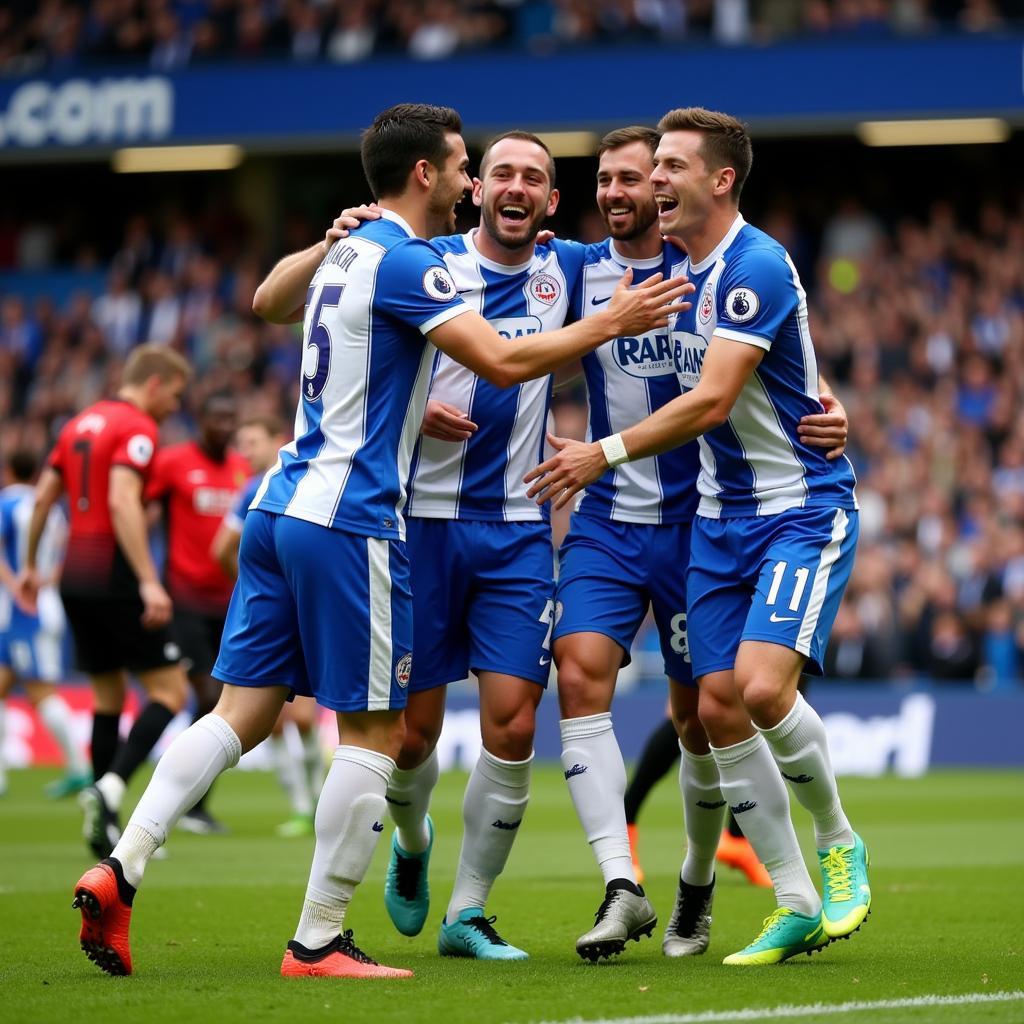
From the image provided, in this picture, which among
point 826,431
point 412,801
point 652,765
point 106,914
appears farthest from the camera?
point 652,765

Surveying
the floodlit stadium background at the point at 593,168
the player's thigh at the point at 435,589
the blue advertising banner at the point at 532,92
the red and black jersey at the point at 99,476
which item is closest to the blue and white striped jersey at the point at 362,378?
the player's thigh at the point at 435,589

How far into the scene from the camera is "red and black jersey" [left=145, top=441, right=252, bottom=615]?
1185 centimetres

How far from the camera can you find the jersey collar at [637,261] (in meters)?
6.56

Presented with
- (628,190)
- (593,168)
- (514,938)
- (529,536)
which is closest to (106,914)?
(514,938)

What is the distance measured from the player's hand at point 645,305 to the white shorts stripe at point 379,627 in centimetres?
102

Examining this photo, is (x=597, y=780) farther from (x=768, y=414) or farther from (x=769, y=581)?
(x=768, y=414)

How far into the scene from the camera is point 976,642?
58.6ft

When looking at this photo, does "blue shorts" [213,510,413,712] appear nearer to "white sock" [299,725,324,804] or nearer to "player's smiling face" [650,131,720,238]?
"player's smiling face" [650,131,720,238]

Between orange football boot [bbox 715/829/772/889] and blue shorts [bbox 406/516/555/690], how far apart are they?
10.1 ft

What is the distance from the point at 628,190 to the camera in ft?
21.2

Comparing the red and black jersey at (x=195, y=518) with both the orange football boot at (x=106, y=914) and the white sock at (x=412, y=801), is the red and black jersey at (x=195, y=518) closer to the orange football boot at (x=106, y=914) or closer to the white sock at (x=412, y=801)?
the white sock at (x=412, y=801)

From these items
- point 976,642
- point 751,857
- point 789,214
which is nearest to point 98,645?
point 751,857

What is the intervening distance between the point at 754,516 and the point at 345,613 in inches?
57.8

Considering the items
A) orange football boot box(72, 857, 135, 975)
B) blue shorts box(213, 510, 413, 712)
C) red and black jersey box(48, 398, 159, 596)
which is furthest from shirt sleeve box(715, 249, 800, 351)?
red and black jersey box(48, 398, 159, 596)
